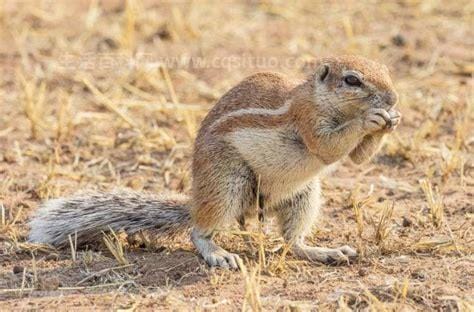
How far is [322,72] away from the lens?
193 inches

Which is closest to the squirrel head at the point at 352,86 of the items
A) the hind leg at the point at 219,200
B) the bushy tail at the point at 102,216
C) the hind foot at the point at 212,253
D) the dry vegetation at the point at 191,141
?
the hind leg at the point at 219,200

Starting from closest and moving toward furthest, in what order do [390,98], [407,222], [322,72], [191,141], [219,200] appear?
[390,98]
[322,72]
[219,200]
[407,222]
[191,141]

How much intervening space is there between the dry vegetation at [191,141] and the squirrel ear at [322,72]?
785 mm

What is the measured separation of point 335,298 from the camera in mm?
4320

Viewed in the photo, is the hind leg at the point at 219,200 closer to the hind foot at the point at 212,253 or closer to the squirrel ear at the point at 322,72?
the hind foot at the point at 212,253

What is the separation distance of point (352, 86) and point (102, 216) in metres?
1.49

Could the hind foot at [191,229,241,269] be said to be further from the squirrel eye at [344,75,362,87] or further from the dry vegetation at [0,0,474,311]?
the squirrel eye at [344,75,362,87]

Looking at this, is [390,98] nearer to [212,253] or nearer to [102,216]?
[212,253]

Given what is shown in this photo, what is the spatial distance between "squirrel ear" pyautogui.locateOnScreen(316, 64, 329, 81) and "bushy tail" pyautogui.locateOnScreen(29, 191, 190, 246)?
3.33 feet

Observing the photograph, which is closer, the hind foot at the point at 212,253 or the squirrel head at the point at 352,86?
the squirrel head at the point at 352,86

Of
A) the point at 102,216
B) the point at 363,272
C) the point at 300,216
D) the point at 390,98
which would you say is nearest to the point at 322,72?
the point at 390,98

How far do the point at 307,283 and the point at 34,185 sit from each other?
2.16m

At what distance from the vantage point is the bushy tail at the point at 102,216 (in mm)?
5211

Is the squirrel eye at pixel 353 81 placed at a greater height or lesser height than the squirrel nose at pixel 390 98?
greater
